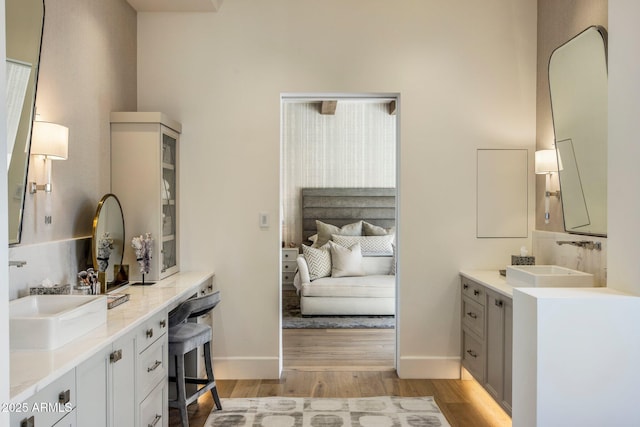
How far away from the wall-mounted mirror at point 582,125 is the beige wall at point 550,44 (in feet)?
0.67

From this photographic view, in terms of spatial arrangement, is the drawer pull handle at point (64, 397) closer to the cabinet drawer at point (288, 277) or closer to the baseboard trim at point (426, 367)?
the baseboard trim at point (426, 367)

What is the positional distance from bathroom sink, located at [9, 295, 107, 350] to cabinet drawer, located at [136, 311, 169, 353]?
21cm

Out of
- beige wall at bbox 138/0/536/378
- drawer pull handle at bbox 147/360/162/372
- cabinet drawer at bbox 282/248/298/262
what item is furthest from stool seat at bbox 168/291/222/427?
cabinet drawer at bbox 282/248/298/262

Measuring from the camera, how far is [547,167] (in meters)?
3.30

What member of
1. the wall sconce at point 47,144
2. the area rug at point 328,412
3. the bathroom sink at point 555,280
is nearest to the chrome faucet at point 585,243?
the bathroom sink at point 555,280

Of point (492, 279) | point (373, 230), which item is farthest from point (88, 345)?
point (373, 230)

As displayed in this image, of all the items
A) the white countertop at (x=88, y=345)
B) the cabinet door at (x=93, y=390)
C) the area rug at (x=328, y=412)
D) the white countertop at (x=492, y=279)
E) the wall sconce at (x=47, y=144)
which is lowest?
the area rug at (x=328, y=412)

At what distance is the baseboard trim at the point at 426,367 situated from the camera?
12.0ft

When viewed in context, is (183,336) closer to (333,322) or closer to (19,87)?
(19,87)

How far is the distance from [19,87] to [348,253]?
4215mm

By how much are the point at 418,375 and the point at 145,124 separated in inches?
103

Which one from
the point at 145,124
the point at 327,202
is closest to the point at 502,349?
the point at 145,124

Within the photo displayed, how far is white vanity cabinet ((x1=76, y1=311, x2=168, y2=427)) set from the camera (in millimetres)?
1676

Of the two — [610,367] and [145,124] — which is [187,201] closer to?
[145,124]
